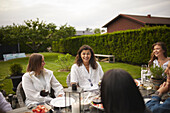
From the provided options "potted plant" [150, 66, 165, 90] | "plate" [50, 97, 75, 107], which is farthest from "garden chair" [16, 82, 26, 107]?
"potted plant" [150, 66, 165, 90]

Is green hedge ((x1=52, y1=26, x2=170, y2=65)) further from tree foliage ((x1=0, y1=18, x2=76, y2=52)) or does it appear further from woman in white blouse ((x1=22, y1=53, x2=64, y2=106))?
woman in white blouse ((x1=22, y1=53, x2=64, y2=106))

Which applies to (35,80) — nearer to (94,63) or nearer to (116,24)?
(94,63)

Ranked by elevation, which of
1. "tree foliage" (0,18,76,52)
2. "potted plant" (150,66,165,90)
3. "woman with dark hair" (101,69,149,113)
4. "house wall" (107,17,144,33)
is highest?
"house wall" (107,17,144,33)

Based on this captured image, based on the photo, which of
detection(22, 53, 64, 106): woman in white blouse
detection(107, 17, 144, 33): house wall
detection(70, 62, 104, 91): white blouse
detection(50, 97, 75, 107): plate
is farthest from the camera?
detection(107, 17, 144, 33): house wall

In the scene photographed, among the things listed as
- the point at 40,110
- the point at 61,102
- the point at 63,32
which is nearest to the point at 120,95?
the point at 40,110

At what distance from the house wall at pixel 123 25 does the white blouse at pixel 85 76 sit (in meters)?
16.2

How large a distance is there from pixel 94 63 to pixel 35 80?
134cm

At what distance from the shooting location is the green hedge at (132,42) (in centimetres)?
779

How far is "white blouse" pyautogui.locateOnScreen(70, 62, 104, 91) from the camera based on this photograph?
2.67 meters

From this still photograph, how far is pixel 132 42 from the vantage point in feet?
30.6

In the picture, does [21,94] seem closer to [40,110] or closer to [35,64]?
[35,64]

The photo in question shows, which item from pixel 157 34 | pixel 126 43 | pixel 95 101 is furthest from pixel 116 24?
pixel 95 101

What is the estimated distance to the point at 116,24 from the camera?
20250mm

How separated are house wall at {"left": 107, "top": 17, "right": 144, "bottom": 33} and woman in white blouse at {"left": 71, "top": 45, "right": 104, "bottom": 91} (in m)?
16.1
